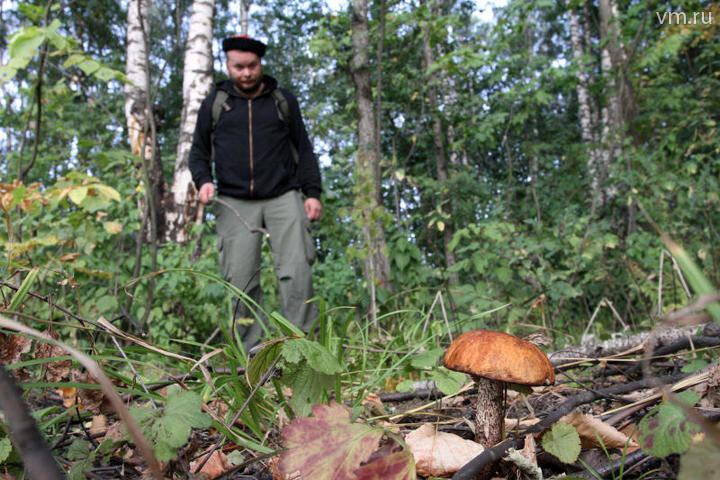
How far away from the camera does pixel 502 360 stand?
3.10 feet

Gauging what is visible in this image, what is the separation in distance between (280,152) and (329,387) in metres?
2.58

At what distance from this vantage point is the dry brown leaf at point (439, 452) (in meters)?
0.91

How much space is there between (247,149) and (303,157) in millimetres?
462

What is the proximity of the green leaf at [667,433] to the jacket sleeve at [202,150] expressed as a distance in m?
3.17

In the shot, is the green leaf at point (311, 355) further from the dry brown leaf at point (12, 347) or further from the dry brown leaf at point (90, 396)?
the dry brown leaf at point (12, 347)

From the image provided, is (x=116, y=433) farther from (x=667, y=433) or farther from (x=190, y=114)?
(x=190, y=114)

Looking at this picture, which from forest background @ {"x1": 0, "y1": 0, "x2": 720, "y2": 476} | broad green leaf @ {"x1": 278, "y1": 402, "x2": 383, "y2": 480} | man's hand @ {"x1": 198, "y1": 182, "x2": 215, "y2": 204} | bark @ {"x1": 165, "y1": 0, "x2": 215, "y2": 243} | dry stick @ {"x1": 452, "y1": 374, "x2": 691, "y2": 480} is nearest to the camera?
broad green leaf @ {"x1": 278, "y1": 402, "x2": 383, "y2": 480}

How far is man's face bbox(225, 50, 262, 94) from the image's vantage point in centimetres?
327

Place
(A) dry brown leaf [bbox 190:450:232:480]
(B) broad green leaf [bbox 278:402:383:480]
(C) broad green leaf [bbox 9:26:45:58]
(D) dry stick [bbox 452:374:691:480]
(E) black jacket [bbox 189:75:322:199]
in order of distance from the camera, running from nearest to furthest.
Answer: (B) broad green leaf [bbox 278:402:383:480] → (D) dry stick [bbox 452:374:691:480] → (A) dry brown leaf [bbox 190:450:232:480] → (C) broad green leaf [bbox 9:26:45:58] → (E) black jacket [bbox 189:75:322:199]

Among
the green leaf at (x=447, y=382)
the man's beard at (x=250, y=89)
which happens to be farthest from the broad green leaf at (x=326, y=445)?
the man's beard at (x=250, y=89)

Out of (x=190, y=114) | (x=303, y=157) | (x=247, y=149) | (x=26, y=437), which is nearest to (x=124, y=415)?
(x=26, y=437)

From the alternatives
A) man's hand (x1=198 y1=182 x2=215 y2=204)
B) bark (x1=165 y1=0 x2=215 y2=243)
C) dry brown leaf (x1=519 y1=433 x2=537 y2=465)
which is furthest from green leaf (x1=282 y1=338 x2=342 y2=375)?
bark (x1=165 y1=0 x2=215 y2=243)

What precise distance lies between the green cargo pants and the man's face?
→ 892 millimetres

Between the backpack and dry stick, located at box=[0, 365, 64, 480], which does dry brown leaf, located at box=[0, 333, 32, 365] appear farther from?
the backpack
